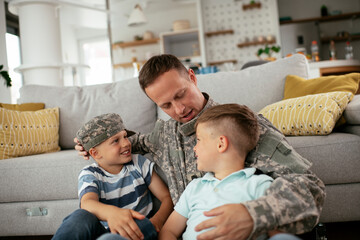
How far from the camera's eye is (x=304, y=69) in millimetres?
2104

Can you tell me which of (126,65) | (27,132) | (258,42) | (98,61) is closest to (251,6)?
(258,42)

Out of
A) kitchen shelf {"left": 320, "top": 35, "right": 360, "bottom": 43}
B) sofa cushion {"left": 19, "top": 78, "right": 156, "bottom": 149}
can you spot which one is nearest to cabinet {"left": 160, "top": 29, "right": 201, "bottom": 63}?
kitchen shelf {"left": 320, "top": 35, "right": 360, "bottom": 43}

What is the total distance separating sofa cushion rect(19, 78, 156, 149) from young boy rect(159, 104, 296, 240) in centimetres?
115

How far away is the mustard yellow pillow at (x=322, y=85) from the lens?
5.96ft

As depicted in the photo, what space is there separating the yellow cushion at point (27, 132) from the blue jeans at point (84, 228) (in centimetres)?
113

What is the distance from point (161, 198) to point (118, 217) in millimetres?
323

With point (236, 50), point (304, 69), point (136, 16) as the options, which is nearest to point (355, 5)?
point (236, 50)

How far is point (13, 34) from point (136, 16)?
2493mm

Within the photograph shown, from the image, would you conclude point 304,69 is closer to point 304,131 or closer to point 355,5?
point 304,131

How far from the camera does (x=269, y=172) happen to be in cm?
99

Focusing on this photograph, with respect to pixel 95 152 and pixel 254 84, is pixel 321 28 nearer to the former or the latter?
pixel 254 84

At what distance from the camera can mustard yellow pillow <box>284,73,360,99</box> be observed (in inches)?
71.5

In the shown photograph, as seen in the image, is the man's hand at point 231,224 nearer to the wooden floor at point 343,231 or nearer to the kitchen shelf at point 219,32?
the wooden floor at point 343,231

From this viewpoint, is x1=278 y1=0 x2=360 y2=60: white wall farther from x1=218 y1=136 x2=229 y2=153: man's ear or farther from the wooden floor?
x1=218 y1=136 x2=229 y2=153: man's ear
